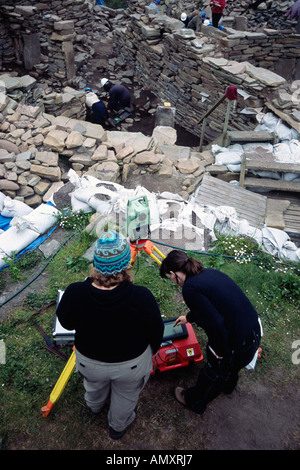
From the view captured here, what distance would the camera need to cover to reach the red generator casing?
2.92 meters

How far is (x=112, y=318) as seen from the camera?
6.48 feet

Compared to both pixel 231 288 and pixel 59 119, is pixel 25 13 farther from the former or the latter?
pixel 231 288

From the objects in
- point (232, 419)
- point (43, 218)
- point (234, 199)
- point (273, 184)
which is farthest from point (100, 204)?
point (273, 184)

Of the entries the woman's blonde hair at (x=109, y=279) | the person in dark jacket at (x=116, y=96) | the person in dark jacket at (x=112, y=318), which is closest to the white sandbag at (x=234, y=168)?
the person in dark jacket at (x=116, y=96)

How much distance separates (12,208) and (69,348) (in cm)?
236

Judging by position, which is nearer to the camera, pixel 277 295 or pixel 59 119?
pixel 277 295

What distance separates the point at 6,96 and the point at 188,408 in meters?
6.25

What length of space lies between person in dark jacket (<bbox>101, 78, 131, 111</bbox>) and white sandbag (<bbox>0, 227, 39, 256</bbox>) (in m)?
5.73

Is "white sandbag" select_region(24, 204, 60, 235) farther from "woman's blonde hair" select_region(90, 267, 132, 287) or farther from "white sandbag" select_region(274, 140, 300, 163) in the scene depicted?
"white sandbag" select_region(274, 140, 300, 163)

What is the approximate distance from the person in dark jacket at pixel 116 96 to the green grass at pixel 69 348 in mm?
5715

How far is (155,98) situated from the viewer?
10.6 meters

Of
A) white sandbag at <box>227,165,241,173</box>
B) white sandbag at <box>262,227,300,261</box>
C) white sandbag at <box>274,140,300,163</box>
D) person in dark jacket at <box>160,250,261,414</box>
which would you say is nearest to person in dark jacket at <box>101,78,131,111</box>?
white sandbag at <box>227,165,241,173</box>

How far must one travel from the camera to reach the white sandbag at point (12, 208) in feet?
15.4
